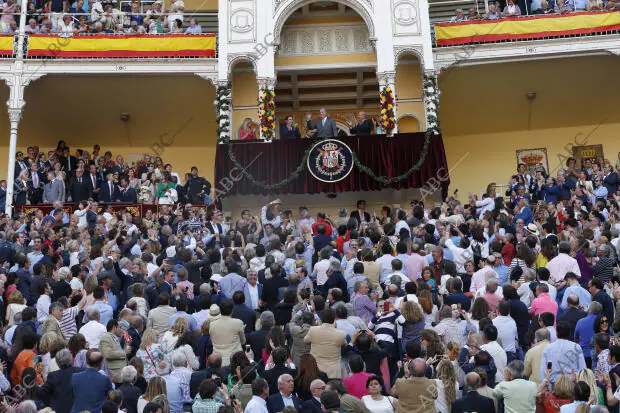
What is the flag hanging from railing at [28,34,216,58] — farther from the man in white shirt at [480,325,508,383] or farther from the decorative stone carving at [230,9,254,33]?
the man in white shirt at [480,325,508,383]

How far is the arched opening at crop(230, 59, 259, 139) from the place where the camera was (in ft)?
79.3

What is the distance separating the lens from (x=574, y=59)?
23.8 m

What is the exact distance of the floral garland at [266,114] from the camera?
22.4 m

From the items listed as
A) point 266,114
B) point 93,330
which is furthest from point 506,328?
point 266,114

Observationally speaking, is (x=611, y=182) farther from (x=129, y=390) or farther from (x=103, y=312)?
(x=129, y=390)

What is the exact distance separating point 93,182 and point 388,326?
13493mm

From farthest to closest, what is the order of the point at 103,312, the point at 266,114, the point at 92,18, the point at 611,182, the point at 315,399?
the point at 92,18 < the point at 266,114 < the point at 611,182 < the point at 103,312 < the point at 315,399

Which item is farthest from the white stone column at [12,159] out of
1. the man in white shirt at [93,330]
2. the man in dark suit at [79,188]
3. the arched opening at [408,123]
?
the man in white shirt at [93,330]

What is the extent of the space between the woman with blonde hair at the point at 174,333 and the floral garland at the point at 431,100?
13913 mm

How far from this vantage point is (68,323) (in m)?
11.1

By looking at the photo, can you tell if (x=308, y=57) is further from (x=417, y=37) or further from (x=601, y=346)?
(x=601, y=346)

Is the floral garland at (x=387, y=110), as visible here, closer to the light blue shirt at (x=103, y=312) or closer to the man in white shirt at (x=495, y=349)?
the light blue shirt at (x=103, y=312)

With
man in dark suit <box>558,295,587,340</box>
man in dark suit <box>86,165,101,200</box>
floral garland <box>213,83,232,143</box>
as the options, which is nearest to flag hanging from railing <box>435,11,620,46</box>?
floral garland <box>213,83,232,143</box>

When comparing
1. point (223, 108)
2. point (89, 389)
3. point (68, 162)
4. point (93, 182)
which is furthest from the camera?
point (68, 162)
